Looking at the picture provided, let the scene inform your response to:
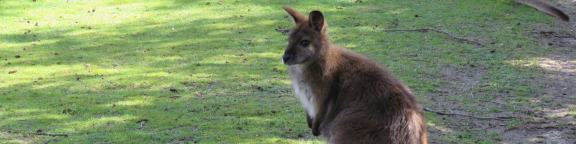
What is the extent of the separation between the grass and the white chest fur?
34.7 inches

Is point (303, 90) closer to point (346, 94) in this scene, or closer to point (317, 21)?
point (346, 94)

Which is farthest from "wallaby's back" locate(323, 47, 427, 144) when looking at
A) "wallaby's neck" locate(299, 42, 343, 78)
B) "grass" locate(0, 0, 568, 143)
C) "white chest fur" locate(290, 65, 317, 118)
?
"grass" locate(0, 0, 568, 143)

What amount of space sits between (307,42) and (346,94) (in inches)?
22.0

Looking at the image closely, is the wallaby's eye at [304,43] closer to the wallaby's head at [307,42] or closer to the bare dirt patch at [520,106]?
the wallaby's head at [307,42]

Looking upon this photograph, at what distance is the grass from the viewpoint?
5977 millimetres

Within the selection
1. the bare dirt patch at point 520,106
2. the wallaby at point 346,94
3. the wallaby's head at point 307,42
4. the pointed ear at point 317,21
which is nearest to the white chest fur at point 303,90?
the wallaby at point 346,94

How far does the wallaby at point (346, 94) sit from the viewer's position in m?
3.98

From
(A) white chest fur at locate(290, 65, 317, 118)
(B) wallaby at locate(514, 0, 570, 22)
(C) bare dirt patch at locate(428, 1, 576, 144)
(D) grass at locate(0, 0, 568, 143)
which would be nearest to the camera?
(A) white chest fur at locate(290, 65, 317, 118)

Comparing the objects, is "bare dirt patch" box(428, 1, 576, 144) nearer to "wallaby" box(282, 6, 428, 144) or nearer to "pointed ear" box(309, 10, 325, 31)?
"wallaby" box(282, 6, 428, 144)

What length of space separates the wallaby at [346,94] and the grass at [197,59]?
1087mm

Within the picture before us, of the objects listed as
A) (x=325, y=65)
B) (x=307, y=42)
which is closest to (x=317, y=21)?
(x=307, y=42)

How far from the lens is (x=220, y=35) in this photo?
10109 millimetres

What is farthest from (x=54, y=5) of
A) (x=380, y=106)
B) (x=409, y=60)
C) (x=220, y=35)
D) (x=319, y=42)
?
(x=380, y=106)

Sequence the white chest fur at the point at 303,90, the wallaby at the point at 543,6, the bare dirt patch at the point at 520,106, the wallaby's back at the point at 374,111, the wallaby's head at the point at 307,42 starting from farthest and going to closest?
the wallaby at the point at 543,6
the bare dirt patch at the point at 520,106
the white chest fur at the point at 303,90
the wallaby's head at the point at 307,42
the wallaby's back at the point at 374,111
